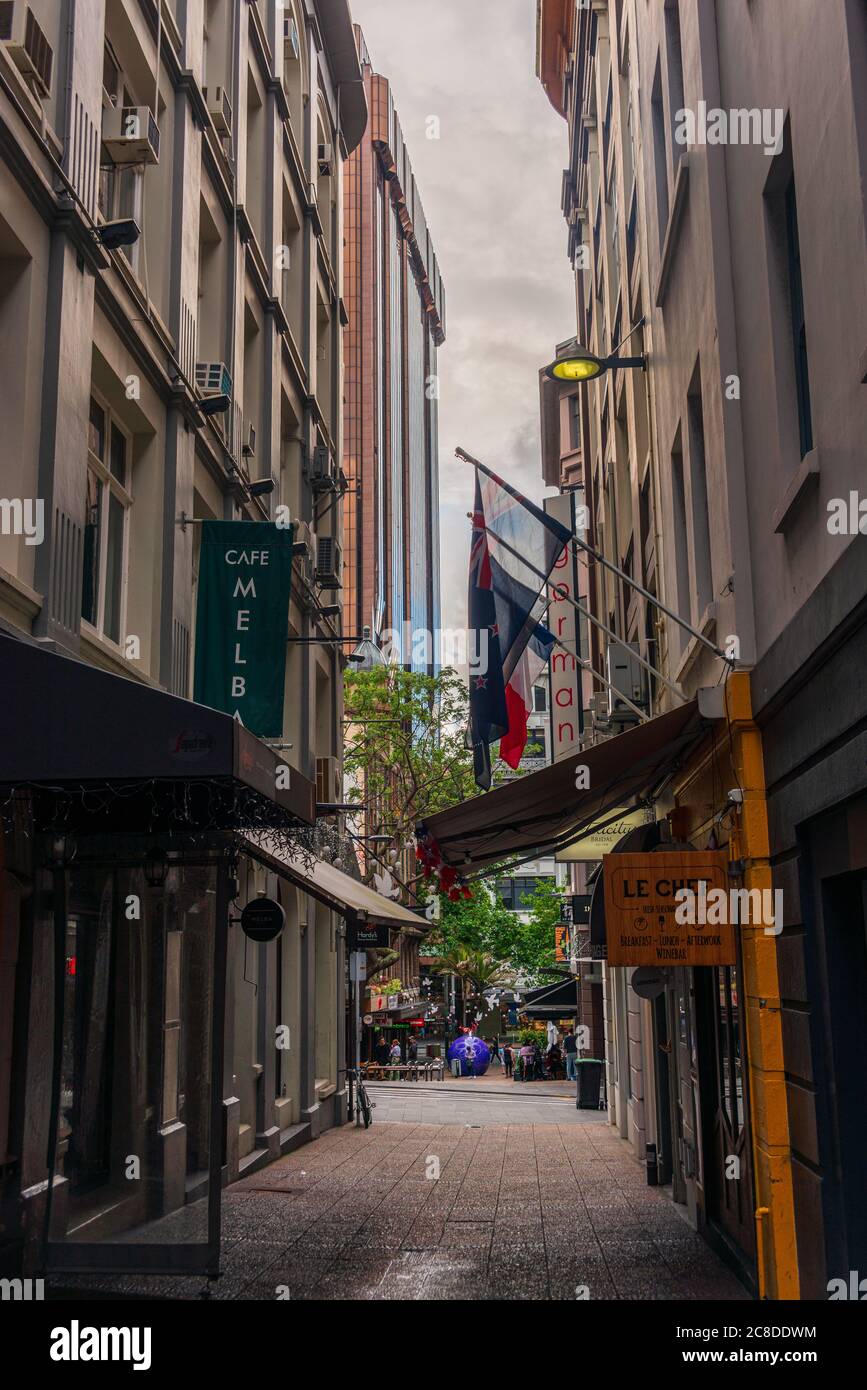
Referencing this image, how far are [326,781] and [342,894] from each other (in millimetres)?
4735

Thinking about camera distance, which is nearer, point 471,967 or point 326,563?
point 326,563

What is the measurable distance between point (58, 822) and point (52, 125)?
5.52 m

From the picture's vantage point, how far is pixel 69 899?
367 inches

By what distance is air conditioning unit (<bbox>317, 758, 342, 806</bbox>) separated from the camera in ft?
72.7

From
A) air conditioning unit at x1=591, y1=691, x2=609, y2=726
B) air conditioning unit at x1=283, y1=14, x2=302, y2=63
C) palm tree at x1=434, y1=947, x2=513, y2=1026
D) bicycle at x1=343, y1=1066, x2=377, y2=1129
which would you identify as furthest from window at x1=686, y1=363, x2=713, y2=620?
palm tree at x1=434, y1=947, x2=513, y2=1026

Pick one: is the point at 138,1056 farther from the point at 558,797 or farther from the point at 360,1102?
the point at 360,1102

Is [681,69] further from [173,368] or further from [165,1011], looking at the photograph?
[165,1011]

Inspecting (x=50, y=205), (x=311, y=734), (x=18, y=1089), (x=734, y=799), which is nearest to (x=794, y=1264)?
(x=734, y=799)

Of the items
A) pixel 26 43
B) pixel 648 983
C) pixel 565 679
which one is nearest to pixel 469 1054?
pixel 565 679

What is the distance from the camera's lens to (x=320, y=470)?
22.5 m

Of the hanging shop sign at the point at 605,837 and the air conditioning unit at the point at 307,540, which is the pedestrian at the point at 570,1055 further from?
the air conditioning unit at the point at 307,540

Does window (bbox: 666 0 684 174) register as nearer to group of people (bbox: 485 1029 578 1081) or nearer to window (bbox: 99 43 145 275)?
window (bbox: 99 43 145 275)

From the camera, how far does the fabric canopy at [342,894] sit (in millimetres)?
15234

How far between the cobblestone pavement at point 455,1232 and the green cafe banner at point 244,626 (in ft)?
15.5
